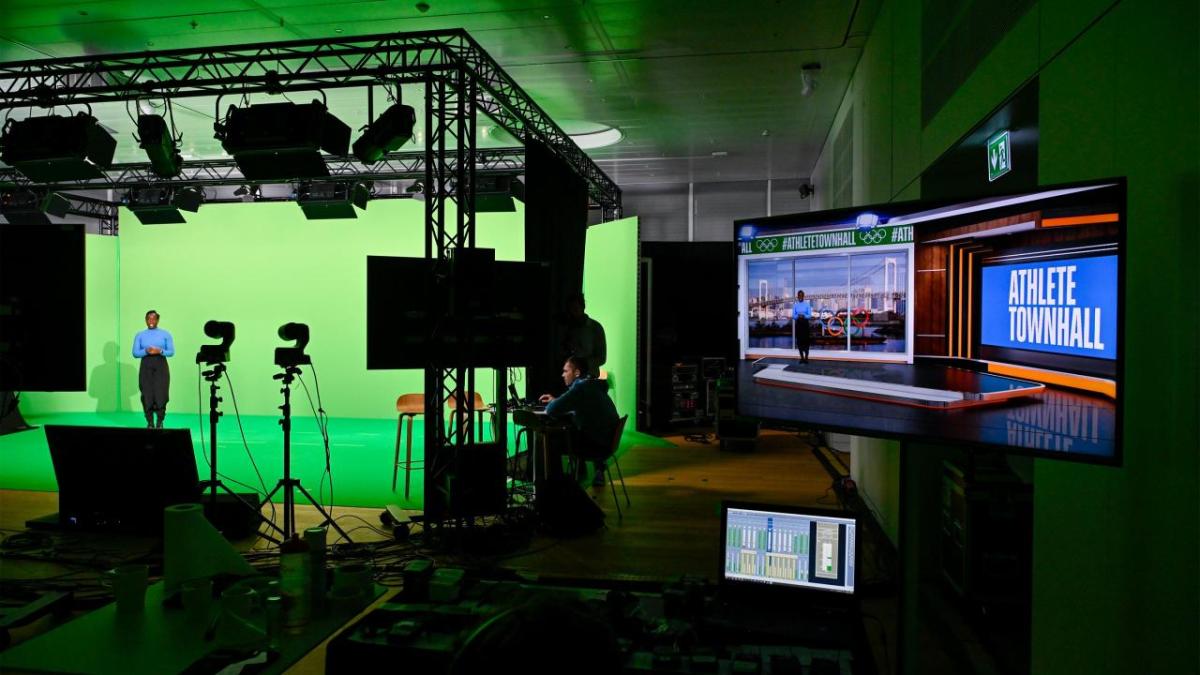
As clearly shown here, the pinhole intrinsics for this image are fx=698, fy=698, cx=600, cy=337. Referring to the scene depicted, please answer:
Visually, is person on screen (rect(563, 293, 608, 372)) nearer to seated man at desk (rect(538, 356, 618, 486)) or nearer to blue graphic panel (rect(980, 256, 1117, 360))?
seated man at desk (rect(538, 356, 618, 486))

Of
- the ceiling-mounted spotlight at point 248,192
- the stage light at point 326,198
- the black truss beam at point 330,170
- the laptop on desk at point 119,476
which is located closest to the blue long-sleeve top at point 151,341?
the black truss beam at point 330,170

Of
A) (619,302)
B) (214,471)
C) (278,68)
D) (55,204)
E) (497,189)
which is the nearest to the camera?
(214,471)

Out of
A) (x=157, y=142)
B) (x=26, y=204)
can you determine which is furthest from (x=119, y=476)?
(x=26, y=204)

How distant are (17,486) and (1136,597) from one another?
8215mm

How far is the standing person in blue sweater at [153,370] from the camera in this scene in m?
9.04

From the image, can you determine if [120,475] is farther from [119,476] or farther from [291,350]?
[291,350]

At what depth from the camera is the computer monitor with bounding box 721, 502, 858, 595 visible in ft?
8.17

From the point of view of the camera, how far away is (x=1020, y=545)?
3.29 metres

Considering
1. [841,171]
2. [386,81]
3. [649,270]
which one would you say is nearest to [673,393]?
[649,270]

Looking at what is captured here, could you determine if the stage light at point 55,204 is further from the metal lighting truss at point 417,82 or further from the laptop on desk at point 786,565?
the laptop on desk at point 786,565

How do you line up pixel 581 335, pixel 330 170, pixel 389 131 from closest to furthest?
1. pixel 389 131
2. pixel 581 335
3. pixel 330 170

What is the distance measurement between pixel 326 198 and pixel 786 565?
29.0ft

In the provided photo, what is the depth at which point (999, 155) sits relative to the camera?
2.80 metres

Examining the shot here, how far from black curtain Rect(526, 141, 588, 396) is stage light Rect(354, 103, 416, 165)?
1.16 meters
